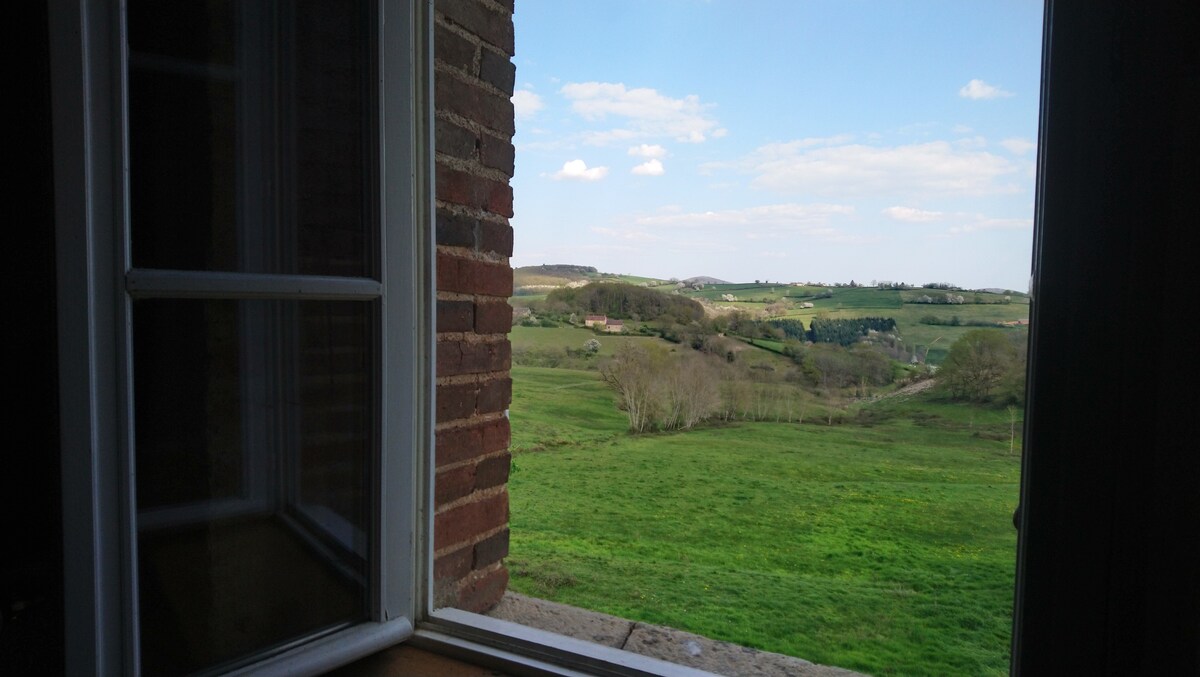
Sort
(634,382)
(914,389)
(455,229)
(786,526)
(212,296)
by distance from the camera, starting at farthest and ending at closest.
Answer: (634,382), (786,526), (914,389), (455,229), (212,296)

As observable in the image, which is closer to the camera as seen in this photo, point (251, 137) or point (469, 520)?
point (251, 137)

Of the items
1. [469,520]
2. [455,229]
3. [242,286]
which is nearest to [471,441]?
[469,520]

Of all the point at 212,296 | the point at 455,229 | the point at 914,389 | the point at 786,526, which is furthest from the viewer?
the point at 786,526

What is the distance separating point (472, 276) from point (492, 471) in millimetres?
397

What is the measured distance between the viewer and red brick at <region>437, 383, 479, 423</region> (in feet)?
3.75

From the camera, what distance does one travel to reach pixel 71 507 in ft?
2.32

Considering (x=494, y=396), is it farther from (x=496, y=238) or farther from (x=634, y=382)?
(x=634, y=382)

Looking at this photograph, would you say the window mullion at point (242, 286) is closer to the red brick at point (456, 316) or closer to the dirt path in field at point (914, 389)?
the red brick at point (456, 316)

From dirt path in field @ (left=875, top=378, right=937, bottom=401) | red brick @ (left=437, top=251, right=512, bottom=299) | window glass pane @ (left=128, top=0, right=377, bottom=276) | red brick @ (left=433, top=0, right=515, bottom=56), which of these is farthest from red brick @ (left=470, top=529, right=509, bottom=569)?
red brick @ (left=433, top=0, right=515, bottom=56)

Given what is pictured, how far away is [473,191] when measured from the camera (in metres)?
1.21

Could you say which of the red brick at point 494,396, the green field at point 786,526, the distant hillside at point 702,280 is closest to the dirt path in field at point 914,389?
the green field at point 786,526

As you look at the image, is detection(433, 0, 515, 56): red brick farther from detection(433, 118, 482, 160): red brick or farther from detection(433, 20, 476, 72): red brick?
detection(433, 118, 482, 160): red brick

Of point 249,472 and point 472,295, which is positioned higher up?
point 472,295

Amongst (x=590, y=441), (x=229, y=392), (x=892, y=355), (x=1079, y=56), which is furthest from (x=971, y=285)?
(x=590, y=441)
